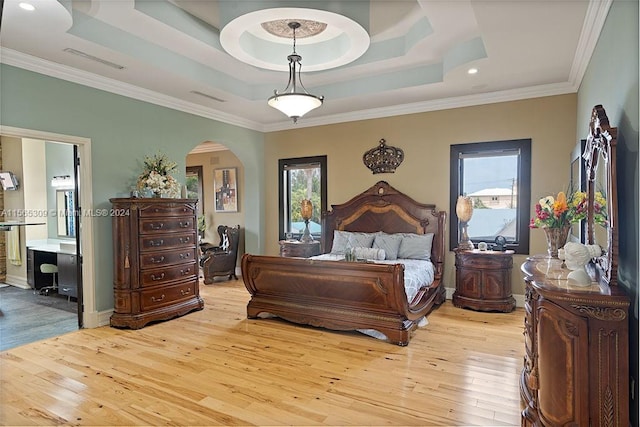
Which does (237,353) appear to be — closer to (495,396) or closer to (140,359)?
(140,359)

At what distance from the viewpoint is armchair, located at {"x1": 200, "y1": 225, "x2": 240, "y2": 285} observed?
23.3 ft

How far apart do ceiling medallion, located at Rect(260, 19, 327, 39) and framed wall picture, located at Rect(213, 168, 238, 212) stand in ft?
14.9

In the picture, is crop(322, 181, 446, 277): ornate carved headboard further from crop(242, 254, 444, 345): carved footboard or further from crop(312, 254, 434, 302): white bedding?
crop(242, 254, 444, 345): carved footboard

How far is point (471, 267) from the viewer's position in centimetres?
511

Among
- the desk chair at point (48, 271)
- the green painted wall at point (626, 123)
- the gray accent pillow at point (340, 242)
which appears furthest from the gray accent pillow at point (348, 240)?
the desk chair at point (48, 271)

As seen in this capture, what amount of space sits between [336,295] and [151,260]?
228 centimetres

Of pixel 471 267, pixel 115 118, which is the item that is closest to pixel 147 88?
pixel 115 118

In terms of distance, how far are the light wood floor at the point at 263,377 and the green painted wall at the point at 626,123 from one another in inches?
43.7

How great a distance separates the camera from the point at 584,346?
2.02 metres

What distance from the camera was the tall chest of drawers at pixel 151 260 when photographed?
4500mm

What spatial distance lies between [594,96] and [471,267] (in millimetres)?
2433

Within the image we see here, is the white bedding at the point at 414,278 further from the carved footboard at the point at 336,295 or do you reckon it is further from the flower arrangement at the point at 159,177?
the flower arrangement at the point at 159,177

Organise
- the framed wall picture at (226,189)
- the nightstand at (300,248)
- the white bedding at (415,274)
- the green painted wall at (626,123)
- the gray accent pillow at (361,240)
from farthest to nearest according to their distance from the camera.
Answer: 1. the framed wall picture at (226,189)
2. the nightstand at (300,248)
3. the gray accent pillow at (361,240)
4. the white bedding at (415,274)
5. the green painted wall at (626,123)

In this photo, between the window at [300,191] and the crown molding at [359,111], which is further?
the window at [300,191]
